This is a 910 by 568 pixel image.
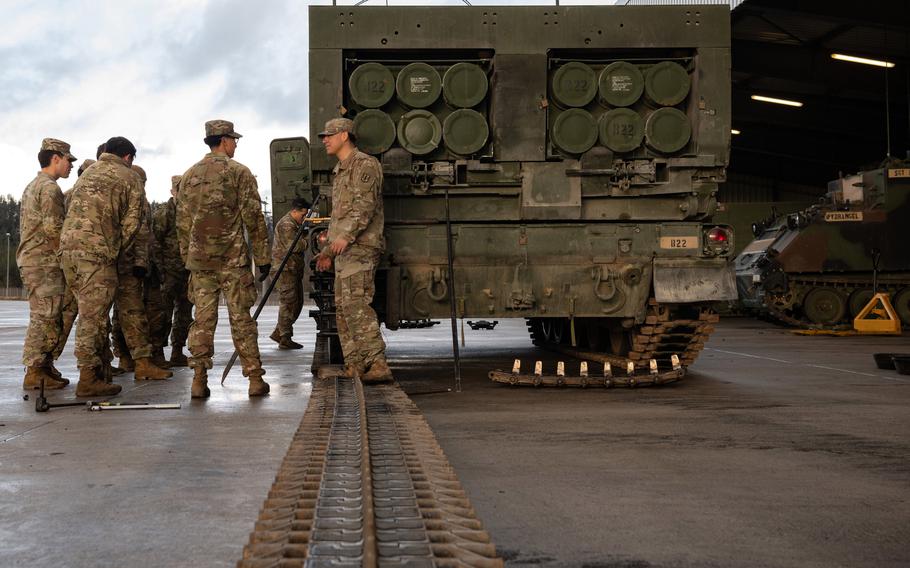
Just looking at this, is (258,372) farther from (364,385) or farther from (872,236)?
(872,236)

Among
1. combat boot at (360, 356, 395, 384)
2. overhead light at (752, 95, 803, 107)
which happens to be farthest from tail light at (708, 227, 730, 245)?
overhead light at (752, 95, 803, 107)

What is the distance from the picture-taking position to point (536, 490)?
422 cm

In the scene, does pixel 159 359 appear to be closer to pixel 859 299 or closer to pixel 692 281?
pixel 692 281

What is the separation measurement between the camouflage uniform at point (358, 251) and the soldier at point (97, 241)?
166cm

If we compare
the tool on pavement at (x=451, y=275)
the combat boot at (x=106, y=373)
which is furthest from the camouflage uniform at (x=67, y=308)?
the tool on pavement at (x=451, y=275)

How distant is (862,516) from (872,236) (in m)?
17.3

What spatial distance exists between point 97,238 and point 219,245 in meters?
1.11

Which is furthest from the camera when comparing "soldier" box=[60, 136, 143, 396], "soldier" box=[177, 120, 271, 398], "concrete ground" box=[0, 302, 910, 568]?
"soldier" box=[60, 136, 143, 396]

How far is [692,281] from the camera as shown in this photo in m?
8.75

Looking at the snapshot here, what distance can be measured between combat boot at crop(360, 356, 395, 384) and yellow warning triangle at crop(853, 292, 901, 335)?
42.6 feet

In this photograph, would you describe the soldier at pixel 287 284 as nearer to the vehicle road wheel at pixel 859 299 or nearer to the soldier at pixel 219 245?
the soldier at pixel 219 245

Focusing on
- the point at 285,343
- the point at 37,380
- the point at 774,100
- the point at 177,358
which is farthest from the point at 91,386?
the point at 774,100

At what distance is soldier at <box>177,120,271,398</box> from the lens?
7.52 metres

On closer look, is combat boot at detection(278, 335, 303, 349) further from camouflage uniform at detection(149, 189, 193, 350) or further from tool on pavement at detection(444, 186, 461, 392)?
tool on pavement at detection(444, 186, 461, 392)
